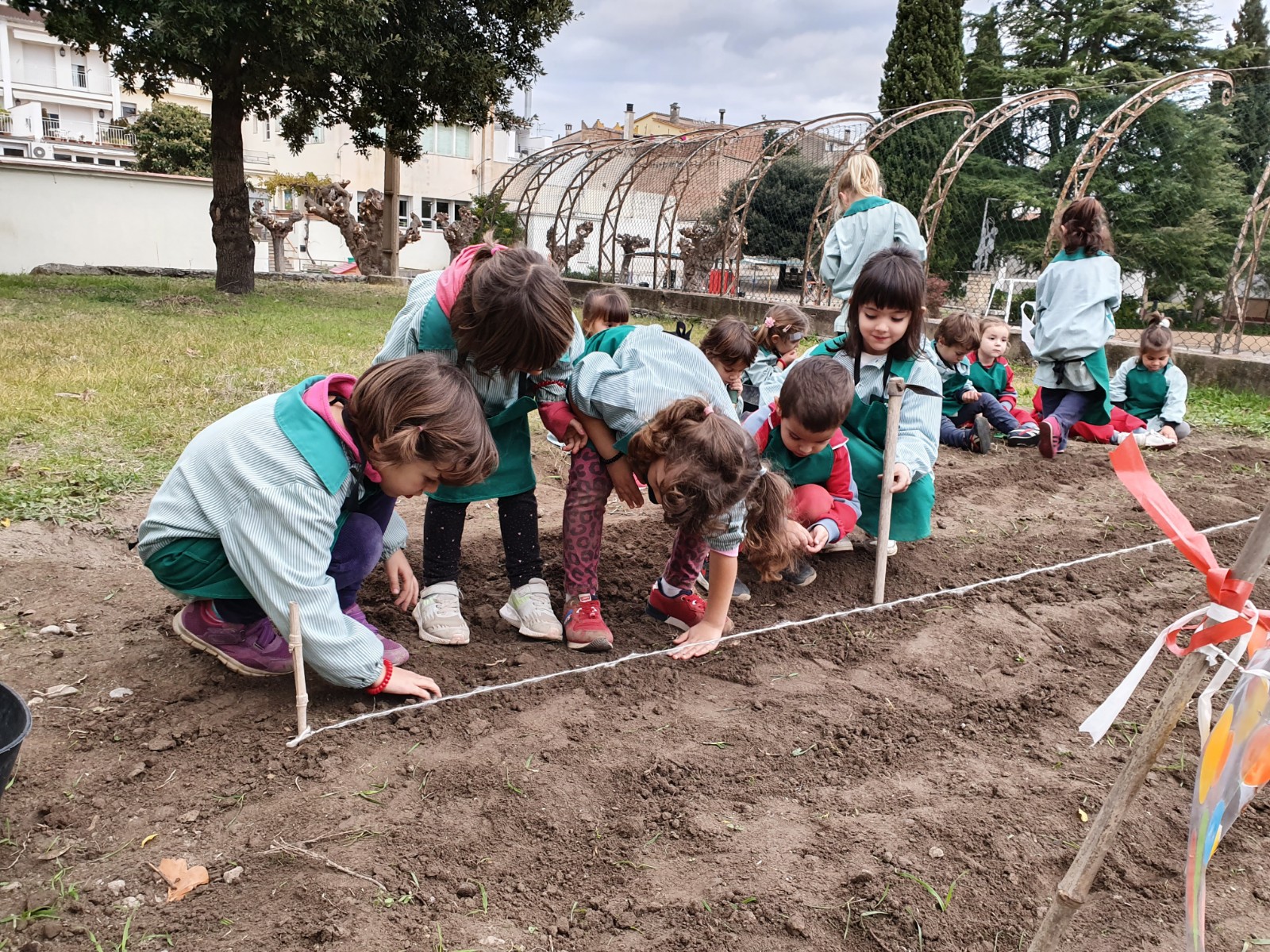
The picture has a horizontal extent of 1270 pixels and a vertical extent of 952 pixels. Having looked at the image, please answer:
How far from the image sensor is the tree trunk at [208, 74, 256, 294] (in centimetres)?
1141

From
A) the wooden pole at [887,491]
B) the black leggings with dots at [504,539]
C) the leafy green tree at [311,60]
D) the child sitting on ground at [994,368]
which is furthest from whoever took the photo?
the leafy green tree at [311,60]

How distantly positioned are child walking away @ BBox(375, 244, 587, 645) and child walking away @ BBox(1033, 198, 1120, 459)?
3.99m

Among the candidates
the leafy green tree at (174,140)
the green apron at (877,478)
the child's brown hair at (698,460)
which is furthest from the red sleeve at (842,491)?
the leafy green tree at (174,140)

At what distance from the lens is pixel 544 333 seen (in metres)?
2.36

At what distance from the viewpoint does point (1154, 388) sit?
6480mm

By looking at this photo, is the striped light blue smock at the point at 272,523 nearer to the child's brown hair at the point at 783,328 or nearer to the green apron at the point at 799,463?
the green apron at the point at 799,463

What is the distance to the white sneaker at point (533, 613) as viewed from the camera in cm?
279

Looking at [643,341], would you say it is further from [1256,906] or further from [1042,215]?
[1042,215]

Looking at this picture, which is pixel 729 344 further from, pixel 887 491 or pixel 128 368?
pixel 128 368

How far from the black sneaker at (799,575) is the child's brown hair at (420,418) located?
5.29 ft

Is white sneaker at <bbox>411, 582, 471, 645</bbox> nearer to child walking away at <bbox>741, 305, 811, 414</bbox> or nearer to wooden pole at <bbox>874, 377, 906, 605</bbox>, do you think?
wooden pole at <bbox>874, 377, 906, 605</bbox>

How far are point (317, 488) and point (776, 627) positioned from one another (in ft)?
5.05

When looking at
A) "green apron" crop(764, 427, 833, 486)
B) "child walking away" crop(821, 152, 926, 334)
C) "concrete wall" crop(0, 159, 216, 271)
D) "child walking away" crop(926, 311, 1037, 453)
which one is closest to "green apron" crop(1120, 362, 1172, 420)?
"child walking away" crop(926, 311, 1037, 453)

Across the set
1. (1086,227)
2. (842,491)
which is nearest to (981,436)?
(1086,227)
